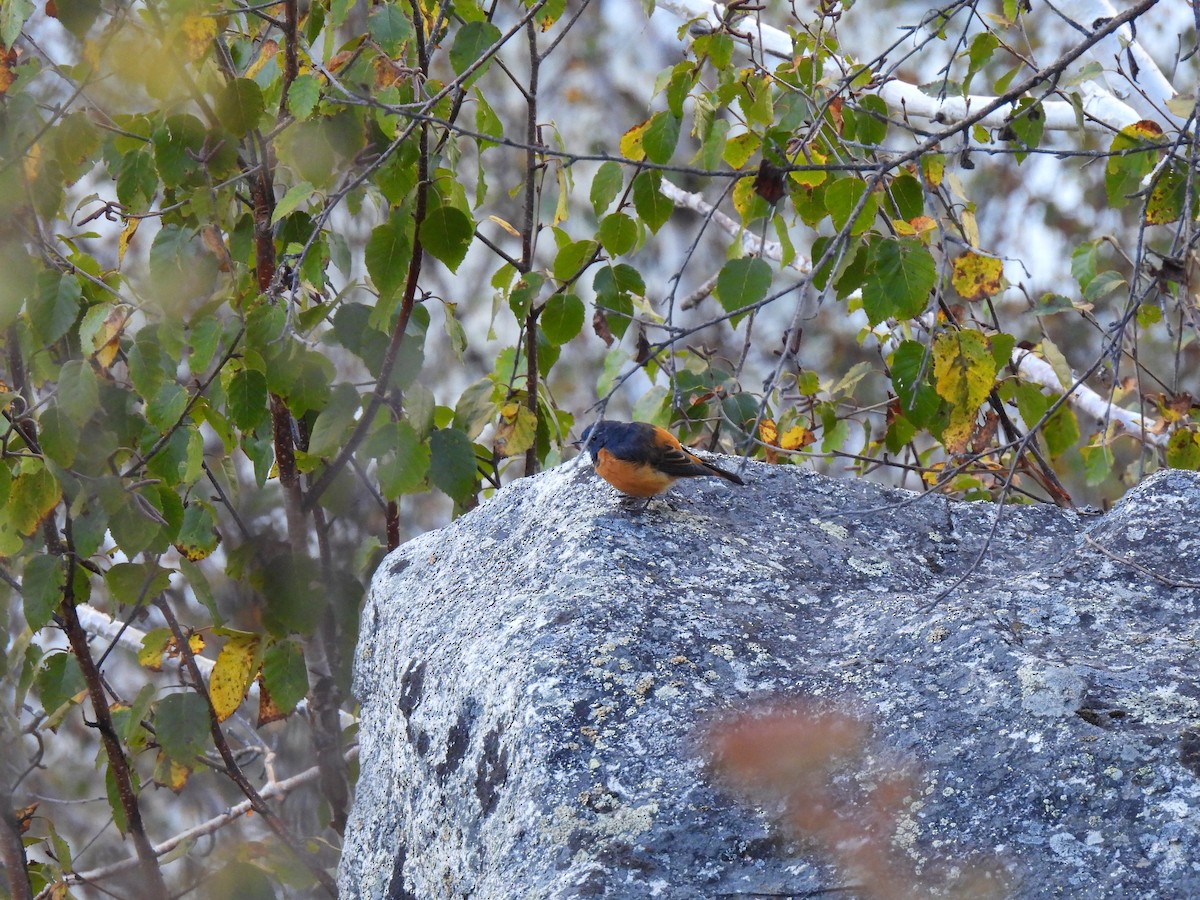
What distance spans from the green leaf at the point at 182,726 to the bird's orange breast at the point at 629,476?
1.52 meters

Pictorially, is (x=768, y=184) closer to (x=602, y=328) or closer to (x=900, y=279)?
(x=900, y=279)

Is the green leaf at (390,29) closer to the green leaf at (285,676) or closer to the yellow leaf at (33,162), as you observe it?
the yellow leaf at (33,162)

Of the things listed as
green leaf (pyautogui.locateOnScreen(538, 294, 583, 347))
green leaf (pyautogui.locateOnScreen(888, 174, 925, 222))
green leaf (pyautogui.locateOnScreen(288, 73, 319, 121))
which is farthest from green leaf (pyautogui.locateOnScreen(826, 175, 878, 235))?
green leaf (pyautogui.locateOnScreen(288, 73, 319, 121))

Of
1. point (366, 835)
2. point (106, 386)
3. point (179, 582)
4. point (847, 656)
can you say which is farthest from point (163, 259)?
point (179, 582)

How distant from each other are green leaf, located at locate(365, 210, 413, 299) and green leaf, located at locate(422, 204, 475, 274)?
0.07 meters

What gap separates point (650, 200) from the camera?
3.45 metres

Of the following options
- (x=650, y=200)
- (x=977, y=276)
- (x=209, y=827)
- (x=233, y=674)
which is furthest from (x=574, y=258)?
(x=209, y=827)

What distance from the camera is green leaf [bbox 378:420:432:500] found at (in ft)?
10.2

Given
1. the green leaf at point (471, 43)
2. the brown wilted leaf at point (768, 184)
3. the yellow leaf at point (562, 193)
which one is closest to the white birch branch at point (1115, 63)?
the yellow leaf at point (562, 193)

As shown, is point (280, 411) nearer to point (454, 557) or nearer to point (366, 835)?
point (454, 557)

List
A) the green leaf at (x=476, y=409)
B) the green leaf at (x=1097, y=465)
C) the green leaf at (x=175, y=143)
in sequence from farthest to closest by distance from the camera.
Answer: the green leaf at (x=1097, y=465) < the green leaf at (x=476, y=409) < the green leaf at (x=175, y=143)

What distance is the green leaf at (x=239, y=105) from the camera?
3.07 metres

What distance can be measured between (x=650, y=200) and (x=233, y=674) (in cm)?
194

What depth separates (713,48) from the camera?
3426 mm
